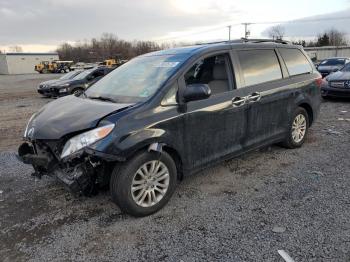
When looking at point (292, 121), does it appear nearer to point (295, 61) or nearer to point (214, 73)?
point (295, 61)

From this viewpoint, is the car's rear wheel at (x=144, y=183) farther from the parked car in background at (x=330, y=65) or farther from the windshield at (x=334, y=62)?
the windshield at (x=334, y=62)

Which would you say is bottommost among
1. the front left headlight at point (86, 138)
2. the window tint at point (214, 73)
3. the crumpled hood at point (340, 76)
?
the crumpled hood at point (340, 76)

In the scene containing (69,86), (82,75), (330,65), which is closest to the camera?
(69,86)

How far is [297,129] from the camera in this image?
19.0ft

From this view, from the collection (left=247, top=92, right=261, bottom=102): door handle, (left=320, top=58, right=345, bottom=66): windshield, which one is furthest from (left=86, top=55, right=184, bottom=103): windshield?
Answer: (left=320, top=58, right=345, bottom=66): windshield

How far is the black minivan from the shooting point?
134 inches

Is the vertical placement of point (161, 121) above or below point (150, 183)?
above

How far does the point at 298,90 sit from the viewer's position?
552 centimetres

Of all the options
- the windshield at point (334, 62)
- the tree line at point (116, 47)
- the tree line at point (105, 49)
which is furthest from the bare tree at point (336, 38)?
the windshield at point (334, 62)

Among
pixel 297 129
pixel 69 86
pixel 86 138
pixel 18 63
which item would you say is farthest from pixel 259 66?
pixel 18 63

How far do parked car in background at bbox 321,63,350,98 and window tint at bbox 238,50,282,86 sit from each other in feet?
21.8

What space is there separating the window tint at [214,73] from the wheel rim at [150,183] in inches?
47.8

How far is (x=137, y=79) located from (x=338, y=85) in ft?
29.1

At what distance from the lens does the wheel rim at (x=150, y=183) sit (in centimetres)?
355
